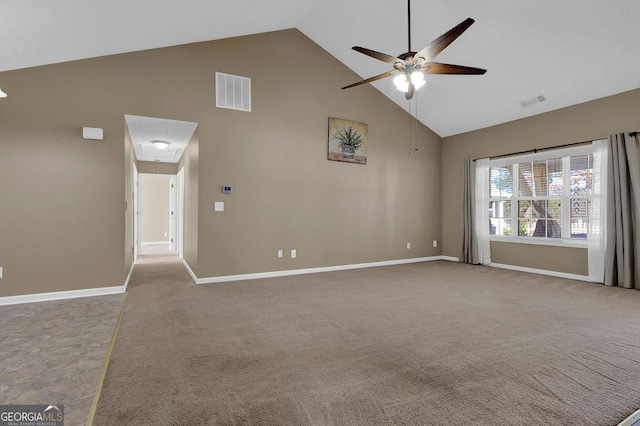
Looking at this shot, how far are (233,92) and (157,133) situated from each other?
150 centimetres

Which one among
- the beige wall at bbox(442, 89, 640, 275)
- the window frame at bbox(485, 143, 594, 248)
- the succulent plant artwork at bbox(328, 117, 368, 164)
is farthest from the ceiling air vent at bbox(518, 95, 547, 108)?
the succulent plant artwork at bbox(328, 117, 368, 164)

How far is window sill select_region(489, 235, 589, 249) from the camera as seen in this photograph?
17.8ft

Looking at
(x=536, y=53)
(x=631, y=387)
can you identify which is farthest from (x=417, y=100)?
(x=631, y=387)

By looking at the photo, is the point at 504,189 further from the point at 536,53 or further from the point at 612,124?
the point at 536,53

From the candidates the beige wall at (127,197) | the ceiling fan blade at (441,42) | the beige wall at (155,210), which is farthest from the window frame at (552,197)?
the beige wall at (155,210)

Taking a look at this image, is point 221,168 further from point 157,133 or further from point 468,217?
point 468,217

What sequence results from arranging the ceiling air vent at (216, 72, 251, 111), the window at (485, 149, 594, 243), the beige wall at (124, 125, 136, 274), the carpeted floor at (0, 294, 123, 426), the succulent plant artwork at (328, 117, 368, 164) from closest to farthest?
the carpeted floor at (0, 294, 123, 426) < the beige wall at (124, 125, 136, 274) < the ceiling air vent at (216, 72, 251, 111) < the window at (485, 149, 594, 243) < the succulent plant artwork at (328, 117, 368, 164)

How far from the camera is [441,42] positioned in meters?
2.93

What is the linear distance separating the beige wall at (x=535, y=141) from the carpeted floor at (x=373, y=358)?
1.38 m

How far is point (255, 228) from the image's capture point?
211 inches

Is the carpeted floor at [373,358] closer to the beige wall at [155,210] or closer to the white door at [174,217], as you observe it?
the white door at [174,217]

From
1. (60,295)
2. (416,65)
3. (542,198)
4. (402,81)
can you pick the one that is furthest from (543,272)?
(60,295)

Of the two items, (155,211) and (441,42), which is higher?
(441,42)

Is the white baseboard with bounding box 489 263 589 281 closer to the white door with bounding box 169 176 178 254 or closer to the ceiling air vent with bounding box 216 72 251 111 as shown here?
the ceiling air vent with bounding box 216 72 251 111
